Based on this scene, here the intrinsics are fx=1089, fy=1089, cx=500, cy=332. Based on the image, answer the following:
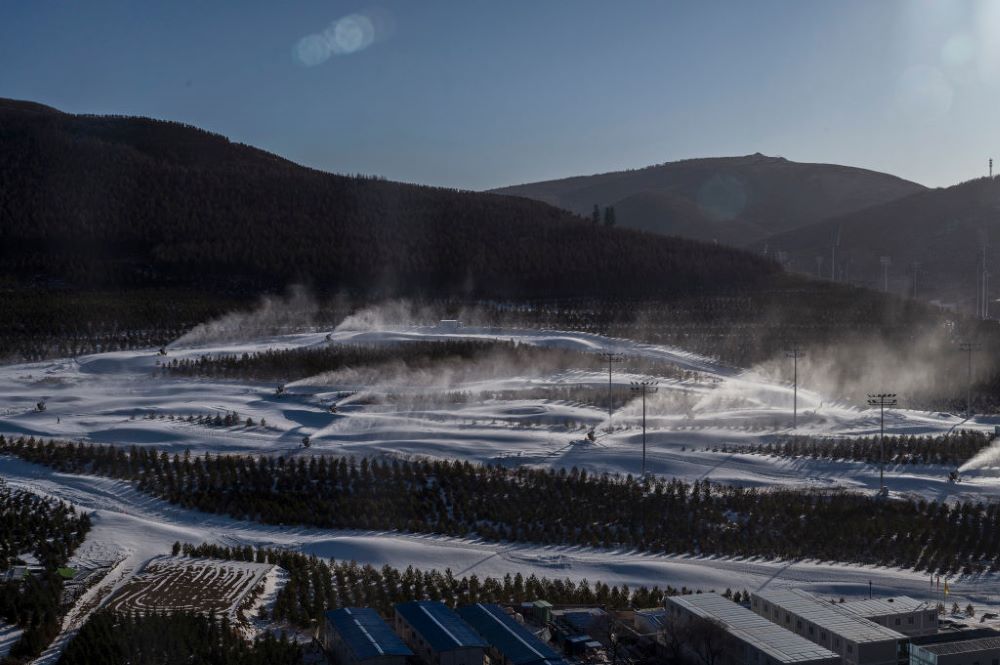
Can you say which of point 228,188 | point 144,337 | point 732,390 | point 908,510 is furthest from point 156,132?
point 908,510

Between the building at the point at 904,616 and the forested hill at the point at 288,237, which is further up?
the forested hill at the point at 288,237

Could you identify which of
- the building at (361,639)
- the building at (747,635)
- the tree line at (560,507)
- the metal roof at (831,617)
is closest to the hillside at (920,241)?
the tree line at (560,507)

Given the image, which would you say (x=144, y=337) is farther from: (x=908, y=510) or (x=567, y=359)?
(x=908, y=510)

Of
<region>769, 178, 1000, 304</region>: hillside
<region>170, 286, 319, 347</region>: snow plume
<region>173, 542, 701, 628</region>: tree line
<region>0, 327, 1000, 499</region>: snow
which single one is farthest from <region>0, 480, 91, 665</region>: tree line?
<region>769, 178, 1000, 304</region>: hillside

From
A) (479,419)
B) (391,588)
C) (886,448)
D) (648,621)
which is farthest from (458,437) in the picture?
(648,621)

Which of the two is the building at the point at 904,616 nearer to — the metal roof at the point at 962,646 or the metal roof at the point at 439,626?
the metal roof at the point at 962,646

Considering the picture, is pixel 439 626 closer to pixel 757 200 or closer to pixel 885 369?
pixel 885 369

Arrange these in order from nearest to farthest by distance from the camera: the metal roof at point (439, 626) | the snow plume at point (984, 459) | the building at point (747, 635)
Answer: the building at point (747, 635) < the metal roof at point (439, 626) < the snow plume at point (984, 459)
